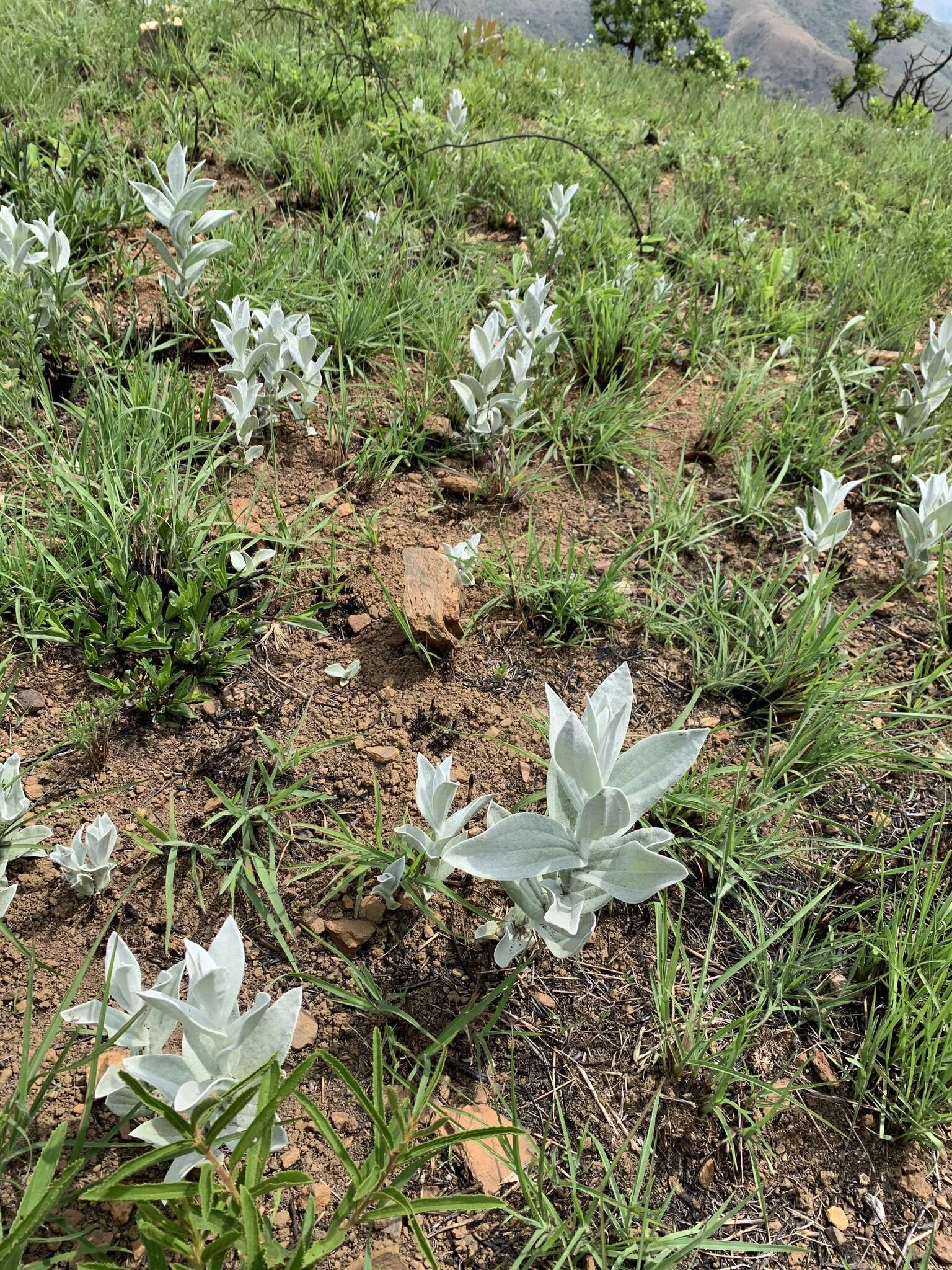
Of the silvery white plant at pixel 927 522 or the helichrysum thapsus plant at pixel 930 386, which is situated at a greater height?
the helichrysum thapsus plant at pixel 930 386

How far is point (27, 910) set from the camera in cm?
162

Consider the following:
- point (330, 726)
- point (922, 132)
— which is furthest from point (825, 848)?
point (922, 132)

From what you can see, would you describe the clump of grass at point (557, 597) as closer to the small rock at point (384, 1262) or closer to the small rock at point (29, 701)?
the small rock at point (29, 701)

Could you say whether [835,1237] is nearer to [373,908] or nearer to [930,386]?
[373,908]

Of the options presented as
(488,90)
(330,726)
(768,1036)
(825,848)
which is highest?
(488,90)

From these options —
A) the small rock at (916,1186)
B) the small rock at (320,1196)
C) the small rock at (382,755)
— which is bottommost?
the small rock at (320,1196)

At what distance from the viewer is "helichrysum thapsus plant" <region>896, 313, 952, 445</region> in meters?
2.69

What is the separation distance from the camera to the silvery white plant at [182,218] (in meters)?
2.50

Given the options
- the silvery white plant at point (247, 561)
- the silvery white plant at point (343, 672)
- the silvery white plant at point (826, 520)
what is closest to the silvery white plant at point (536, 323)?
the silvery white plant at point (826, 520)

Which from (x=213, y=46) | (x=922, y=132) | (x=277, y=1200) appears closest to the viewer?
(x=277, y=1200)

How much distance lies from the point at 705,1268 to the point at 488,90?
5424 mm

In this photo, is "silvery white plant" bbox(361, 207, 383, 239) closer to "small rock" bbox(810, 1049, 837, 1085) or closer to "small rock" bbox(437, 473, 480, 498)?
"small rock" bbox(437, 473, 480, 498)

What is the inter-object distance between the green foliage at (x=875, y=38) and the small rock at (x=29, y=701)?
34891mm

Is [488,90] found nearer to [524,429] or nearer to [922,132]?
[524,429]
